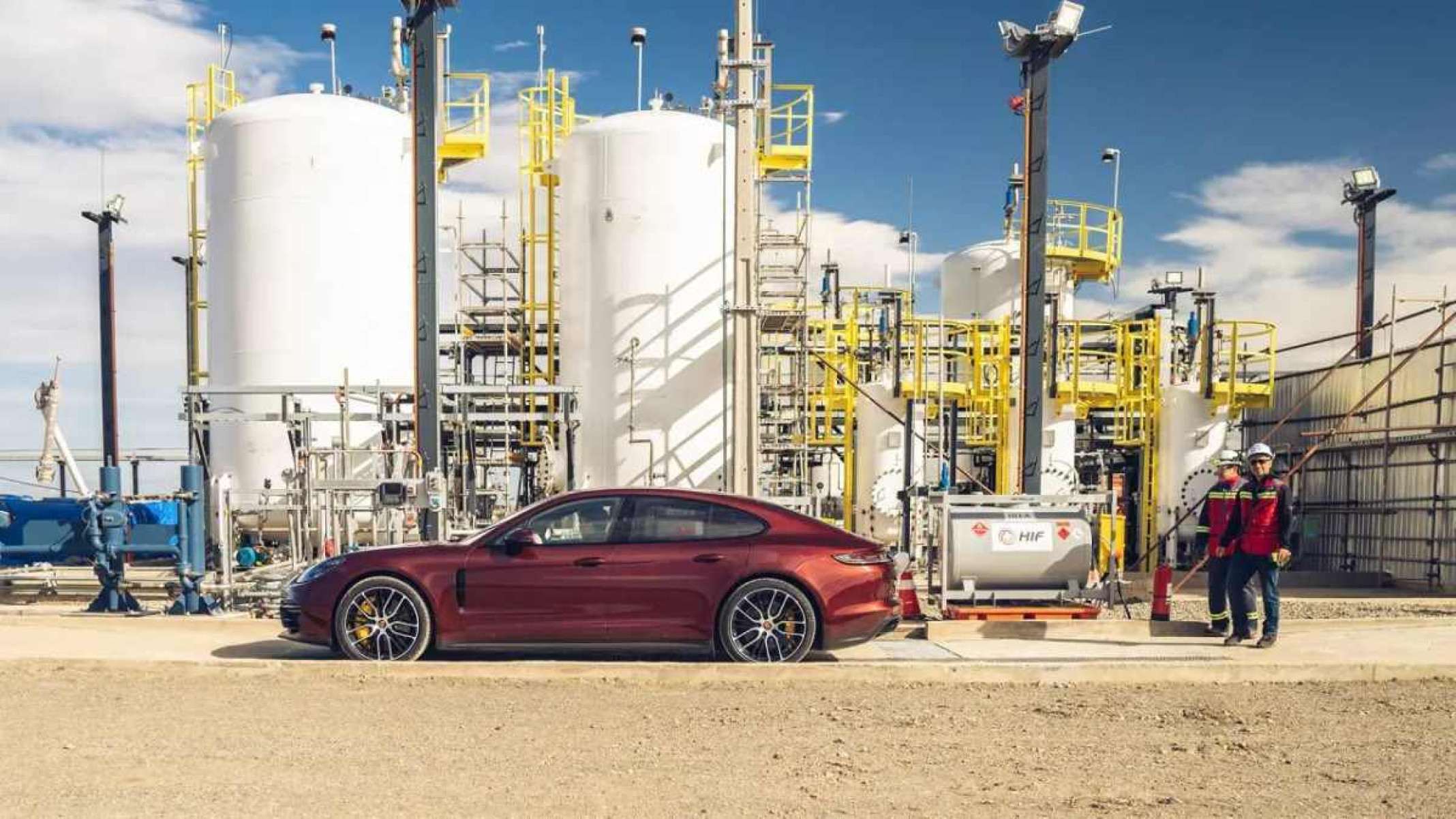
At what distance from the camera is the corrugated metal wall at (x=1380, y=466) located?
66.5ft

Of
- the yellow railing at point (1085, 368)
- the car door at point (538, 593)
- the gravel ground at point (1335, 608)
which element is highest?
the yellow railing at point (1085, 368)

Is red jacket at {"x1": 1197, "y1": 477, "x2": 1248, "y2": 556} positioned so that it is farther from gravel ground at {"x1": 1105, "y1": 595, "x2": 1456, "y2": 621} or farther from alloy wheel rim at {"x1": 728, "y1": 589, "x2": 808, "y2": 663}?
alloy wheel rim at {"x1": 728, "y1": 589, "x2": 808, "y2": 663}

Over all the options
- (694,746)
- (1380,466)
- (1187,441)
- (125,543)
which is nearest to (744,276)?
(125,543)

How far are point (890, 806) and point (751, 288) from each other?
12.7 meters

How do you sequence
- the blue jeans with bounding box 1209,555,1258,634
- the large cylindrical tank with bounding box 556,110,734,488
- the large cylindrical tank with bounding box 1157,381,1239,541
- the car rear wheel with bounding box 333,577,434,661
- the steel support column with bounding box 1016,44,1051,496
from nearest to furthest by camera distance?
the car rear wheel with bounding box 333,577,434,661, the blue jeans with bounding box 1209,555,1258,634, the steel support column with bounding box 1016,44,1051,496, the large cylindrical tank with bounding box 556,110,734,488, the large cylindrical tank with bounding box 1157,381,1239,541

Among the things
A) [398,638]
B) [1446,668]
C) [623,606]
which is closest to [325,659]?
[398,638]

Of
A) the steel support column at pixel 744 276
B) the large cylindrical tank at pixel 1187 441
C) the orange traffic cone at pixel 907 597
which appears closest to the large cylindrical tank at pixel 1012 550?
the orange traffic cone at pixel 907 597

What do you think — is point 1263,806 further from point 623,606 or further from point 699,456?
point 699,456

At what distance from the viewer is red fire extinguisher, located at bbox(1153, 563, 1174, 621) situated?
39.5ft

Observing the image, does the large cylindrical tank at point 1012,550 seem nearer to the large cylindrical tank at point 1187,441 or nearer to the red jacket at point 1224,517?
the red jacket at point 1224,517

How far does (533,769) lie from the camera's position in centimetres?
660

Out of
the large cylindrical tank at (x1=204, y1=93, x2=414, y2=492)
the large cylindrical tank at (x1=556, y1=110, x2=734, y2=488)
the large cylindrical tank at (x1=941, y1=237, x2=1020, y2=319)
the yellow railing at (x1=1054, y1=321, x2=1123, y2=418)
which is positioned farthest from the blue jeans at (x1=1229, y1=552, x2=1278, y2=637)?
the large cylindrical tank at (x1=941, y1=237, x2=1020, y2=319)

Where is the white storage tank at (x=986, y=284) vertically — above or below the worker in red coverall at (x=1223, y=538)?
above

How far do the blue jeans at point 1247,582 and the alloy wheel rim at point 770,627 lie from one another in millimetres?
4003
